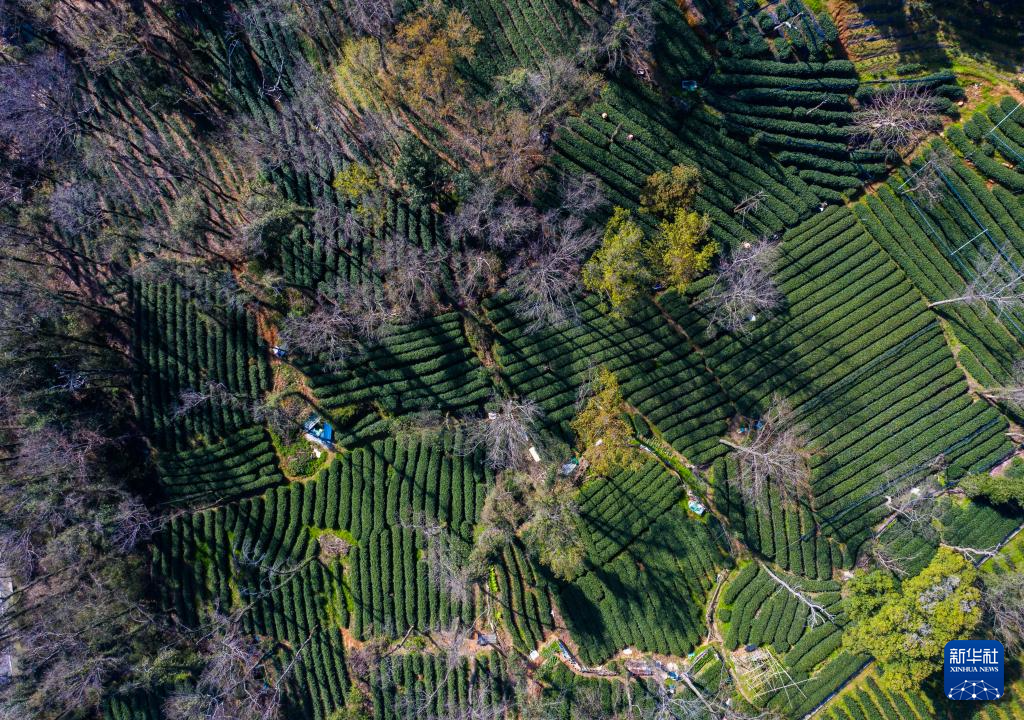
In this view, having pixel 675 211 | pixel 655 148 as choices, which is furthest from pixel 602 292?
pixel 655 148

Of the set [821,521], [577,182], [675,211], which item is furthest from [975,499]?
[577,182]

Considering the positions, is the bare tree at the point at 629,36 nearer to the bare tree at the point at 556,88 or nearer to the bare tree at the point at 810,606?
the bare tree at the point at 556,88

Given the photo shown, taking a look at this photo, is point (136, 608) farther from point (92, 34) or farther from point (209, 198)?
point (92, 34)

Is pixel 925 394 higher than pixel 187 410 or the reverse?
the reverse

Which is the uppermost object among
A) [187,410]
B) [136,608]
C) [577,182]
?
[577,182]

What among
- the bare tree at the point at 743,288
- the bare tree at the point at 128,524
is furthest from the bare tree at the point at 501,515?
the bare tree at the point at 128,524
